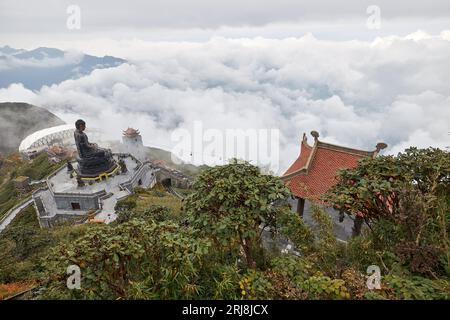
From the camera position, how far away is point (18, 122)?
3723 inches

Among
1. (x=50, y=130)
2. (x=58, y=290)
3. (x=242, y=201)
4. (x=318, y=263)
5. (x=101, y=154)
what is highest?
(x=242, y=201)

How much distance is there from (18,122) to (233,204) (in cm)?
10812

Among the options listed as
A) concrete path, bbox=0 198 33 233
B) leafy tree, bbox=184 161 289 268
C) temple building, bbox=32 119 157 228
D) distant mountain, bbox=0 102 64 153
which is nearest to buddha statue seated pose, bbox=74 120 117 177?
temple building, bbox=32 119 157 228

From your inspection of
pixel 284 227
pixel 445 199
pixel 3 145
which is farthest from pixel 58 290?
pixel 3 145

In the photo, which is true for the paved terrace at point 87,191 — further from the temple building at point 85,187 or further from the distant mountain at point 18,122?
the distant mountain at point 18,122

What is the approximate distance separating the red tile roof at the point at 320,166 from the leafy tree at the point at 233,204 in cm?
863

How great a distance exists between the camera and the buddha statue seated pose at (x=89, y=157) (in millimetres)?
25719

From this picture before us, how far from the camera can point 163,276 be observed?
18.1ft

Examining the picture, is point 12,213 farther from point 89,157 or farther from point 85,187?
point 89,157

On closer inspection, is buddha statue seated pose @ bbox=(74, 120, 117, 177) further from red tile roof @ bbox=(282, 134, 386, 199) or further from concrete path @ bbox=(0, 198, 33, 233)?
red tile roof @ bbox=(282, 134, 386, 199)

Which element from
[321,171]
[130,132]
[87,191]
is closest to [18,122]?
[130,132]

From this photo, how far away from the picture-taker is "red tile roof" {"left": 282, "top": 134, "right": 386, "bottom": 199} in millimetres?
14969

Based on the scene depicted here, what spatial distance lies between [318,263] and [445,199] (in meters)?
3.21
